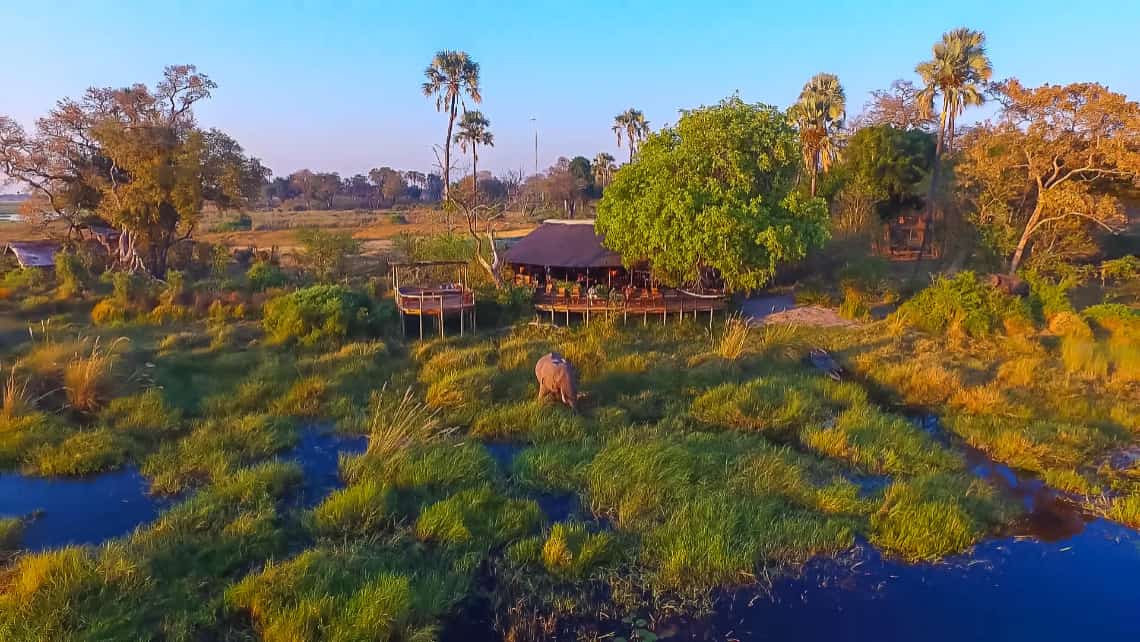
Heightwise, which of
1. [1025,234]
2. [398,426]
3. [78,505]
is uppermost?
[1025,234]

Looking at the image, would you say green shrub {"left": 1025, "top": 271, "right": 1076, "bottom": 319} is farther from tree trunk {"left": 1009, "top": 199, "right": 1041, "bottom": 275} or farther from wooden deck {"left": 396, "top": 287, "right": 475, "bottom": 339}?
wooden deck {"left": 396, "top": 287, "right": 475, "bottom": 339}

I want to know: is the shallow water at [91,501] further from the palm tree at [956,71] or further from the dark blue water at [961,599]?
the palm tree at [956,71]

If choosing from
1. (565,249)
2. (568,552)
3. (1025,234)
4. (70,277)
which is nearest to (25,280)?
(70,277)

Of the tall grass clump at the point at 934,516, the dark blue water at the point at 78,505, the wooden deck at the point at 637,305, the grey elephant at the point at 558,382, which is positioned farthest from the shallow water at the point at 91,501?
the wooden deck at the point at 637,305

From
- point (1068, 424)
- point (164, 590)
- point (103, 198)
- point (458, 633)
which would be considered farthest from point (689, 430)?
point (103, 198)

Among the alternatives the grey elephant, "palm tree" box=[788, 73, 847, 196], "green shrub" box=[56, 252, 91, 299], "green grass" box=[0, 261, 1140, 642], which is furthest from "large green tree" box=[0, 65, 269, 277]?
"palm tree" box=[788, 73, 847, 196]

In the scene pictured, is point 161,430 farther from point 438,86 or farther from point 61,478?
point 438,86

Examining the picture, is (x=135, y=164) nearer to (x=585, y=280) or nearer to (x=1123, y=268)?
(x=585, y=280)
